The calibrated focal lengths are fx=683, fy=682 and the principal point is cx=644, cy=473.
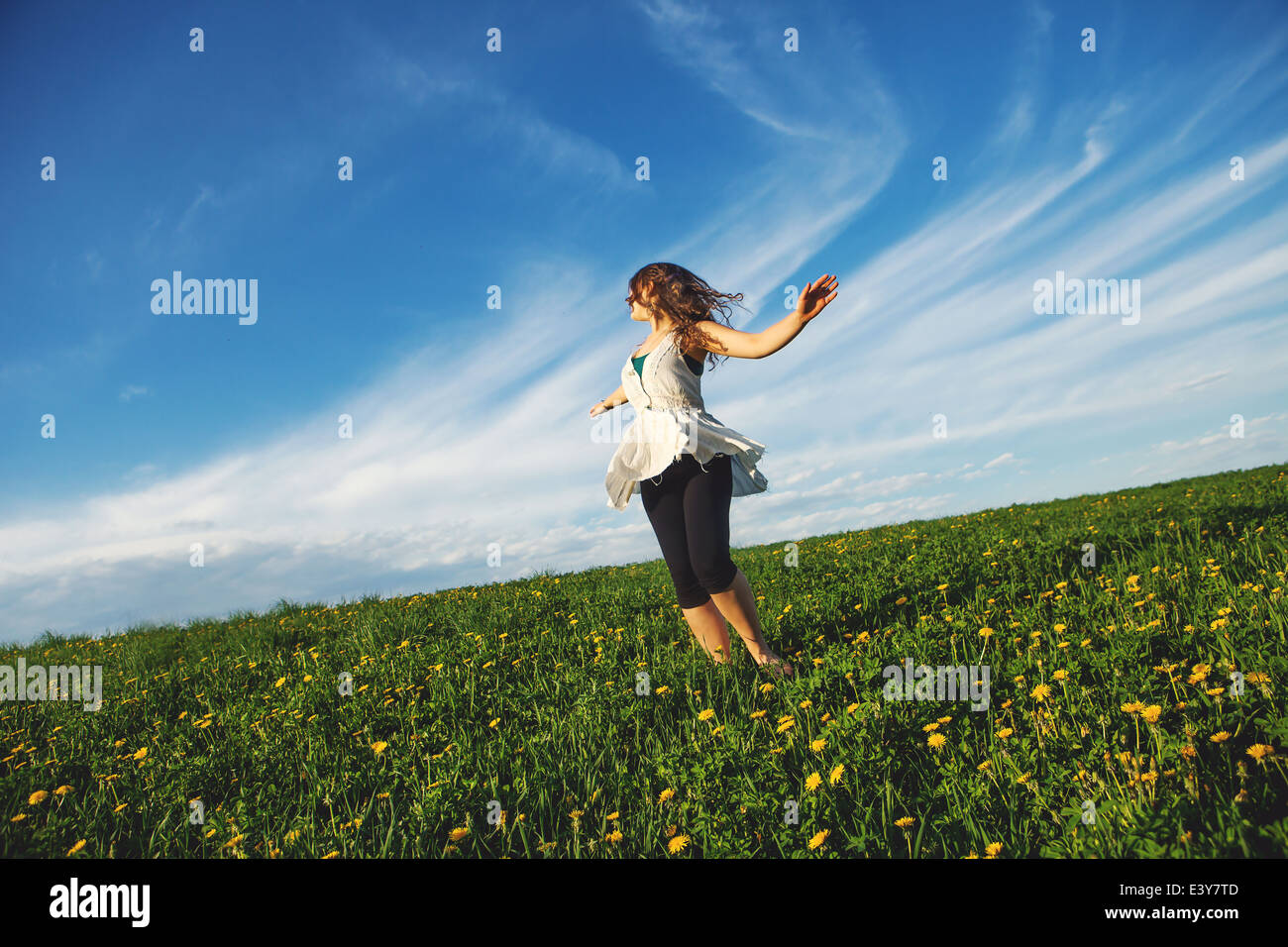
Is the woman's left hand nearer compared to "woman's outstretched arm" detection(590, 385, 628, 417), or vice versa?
the woman's left hand

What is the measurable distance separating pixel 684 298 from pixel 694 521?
1.42 meters

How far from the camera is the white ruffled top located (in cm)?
414

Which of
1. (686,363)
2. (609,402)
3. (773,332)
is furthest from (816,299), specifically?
(609,402)

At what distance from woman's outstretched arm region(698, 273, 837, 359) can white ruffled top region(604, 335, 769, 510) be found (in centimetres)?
29

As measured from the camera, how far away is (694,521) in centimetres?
407

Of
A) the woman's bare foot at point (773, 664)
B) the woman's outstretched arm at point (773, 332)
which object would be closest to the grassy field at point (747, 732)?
the woman's bare foot at point (773, 664)

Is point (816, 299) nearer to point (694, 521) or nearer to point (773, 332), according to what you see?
point (773, 332)

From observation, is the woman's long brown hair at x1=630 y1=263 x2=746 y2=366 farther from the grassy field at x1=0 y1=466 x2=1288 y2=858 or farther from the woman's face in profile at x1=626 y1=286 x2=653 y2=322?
the grassy field at x1=0 y1=466 x2=1288 y2=858

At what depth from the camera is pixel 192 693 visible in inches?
213

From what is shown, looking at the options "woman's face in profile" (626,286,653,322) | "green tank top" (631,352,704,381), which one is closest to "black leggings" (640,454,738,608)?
"green tank top" (631,352,704,381)

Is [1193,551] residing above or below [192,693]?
above
